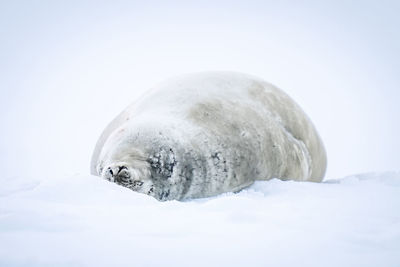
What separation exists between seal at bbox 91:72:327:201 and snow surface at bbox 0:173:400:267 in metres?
0.45

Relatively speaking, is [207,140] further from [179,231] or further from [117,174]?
[179,231]

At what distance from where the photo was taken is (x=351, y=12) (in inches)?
6117

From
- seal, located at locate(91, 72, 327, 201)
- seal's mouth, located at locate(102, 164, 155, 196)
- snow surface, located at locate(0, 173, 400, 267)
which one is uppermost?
seal, located at locate(91, 72, 327, 201)

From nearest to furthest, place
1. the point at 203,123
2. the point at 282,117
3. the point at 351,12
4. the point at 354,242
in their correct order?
the point at 354,242 < the point at 203,123 < the point at 282,117 < the point at 351,12

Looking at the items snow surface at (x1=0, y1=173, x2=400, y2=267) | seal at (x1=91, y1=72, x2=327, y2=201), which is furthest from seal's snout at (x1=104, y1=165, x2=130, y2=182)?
snow surface at (x1=0, y1=173, x2=400, y2=267)

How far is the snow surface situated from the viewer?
3.49ft

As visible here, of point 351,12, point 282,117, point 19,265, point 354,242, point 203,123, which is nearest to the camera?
point 19,265

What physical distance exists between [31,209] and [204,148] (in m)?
1.23

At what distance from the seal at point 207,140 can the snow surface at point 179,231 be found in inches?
17.6

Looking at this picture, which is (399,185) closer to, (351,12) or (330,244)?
(330,244)

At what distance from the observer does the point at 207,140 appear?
246 centimetres

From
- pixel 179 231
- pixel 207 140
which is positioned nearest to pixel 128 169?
pixel 207 140

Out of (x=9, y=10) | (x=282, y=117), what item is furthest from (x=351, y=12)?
(x=282, y=117)

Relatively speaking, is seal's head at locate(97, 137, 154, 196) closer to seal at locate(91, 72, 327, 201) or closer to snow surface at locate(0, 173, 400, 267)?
seal at locate(91, 72, 327, 201)
